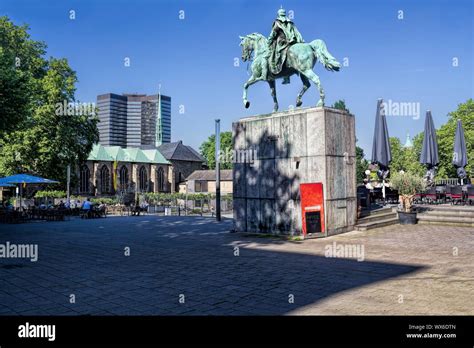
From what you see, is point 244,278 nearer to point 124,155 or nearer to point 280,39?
point 280,39

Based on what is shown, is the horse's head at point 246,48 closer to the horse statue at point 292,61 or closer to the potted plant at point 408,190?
the horse statue at point 292,61

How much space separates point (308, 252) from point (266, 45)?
8.78m

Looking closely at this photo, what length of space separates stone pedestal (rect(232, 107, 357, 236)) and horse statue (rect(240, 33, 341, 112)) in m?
0.96

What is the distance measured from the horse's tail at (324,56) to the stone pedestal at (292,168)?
1525 millimetres

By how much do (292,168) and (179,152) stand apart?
8049cm

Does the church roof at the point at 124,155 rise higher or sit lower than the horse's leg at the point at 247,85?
higher

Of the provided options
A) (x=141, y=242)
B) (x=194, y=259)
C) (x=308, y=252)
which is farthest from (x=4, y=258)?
(x=308, y=252)

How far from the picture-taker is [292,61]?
14.8 m

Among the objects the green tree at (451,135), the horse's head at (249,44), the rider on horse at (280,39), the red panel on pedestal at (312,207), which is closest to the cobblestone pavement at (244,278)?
the red panel on pedestal at (312,207)

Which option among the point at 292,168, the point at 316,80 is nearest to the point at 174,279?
the point at 292,168

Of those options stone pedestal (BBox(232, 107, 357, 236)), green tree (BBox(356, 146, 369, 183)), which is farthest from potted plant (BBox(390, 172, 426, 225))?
green tree (BBox(356, 146, 369, 183))

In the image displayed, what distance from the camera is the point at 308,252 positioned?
11148 millimetres

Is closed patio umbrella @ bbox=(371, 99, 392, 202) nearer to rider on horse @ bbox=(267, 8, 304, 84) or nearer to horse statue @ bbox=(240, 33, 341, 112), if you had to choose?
horse statue @ bbox=(240, 33, 341, 112)

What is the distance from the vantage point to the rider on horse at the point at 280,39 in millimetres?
14625
